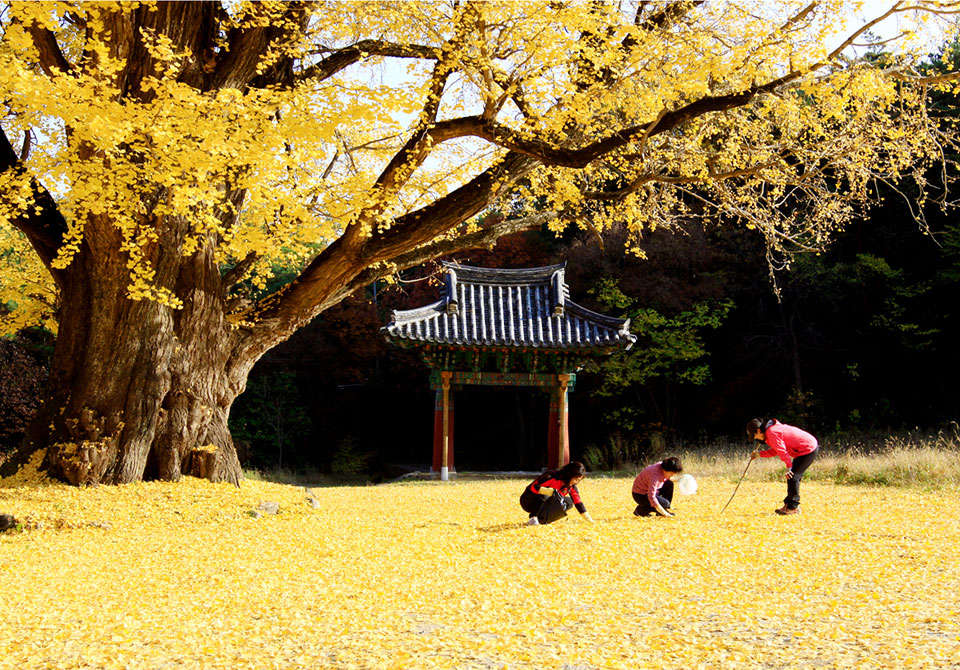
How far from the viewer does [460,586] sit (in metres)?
4.31

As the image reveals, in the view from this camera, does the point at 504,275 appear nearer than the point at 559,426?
No

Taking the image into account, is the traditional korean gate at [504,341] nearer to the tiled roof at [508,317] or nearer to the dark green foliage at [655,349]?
the tiled roof at [508,317]

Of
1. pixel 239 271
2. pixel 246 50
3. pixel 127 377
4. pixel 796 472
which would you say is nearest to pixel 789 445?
pixel 796 472

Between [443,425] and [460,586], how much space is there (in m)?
9.50

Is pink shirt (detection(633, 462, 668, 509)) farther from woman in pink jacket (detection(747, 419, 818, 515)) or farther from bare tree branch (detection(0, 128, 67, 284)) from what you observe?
bare tree branch (detection(0, 128, 67, 284))

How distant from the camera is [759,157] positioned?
772 centimetres

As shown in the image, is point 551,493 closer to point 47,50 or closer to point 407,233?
point 407,233

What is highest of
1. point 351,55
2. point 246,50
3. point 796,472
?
point 351,55

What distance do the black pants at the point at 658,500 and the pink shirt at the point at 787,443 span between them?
34.7 inches

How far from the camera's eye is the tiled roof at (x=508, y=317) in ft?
43.7

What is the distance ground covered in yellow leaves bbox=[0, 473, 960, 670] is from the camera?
317cm

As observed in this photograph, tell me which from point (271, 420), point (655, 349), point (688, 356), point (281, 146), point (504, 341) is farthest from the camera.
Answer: point (271, 420)

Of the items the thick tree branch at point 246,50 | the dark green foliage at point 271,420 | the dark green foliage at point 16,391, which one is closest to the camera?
the thick tree branch at point 246,50

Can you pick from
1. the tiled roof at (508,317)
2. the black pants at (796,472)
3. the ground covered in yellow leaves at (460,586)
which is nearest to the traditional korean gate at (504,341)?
the tiled roof at (508,317)
